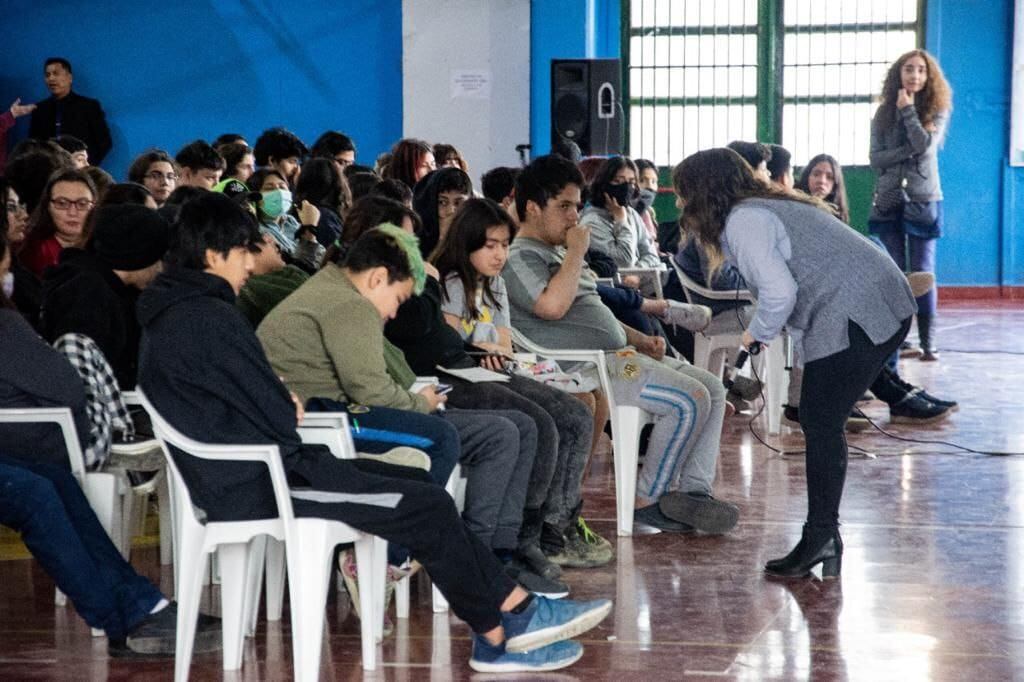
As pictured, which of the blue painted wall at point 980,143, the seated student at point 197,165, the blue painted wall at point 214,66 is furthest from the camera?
the blue painted wall at point 980,143

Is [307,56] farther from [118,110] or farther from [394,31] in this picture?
[118,110]

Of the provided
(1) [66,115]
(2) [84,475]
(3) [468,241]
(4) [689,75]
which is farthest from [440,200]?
(4) [689,75]

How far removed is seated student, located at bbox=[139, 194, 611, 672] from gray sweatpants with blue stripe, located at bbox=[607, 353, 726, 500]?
1493 millimetres

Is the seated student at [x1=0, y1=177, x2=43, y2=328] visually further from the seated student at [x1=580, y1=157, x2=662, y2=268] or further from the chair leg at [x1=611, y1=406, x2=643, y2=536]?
the seated student at [x1=580, y1=157, x2=662, y2=268]

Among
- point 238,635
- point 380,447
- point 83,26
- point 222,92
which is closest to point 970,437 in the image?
point 380,447

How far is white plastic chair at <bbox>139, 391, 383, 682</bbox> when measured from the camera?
121 inches

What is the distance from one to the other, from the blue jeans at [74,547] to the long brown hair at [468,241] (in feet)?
4.29

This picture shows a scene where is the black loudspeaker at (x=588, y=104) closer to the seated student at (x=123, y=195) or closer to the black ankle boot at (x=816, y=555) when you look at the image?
the seated student at (x=123, y=195)

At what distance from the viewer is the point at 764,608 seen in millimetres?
3785

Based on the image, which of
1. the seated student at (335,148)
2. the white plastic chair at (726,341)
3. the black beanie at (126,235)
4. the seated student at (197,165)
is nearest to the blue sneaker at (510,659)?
the black beanie at (126,235)

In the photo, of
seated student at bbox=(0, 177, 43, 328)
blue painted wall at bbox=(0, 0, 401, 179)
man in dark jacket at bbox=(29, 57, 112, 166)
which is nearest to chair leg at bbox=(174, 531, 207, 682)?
seated student at bbox=(0, 177, 43, 328)

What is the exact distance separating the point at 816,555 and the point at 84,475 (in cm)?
185

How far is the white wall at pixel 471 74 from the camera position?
11344 mm

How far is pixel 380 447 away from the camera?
3.55m
